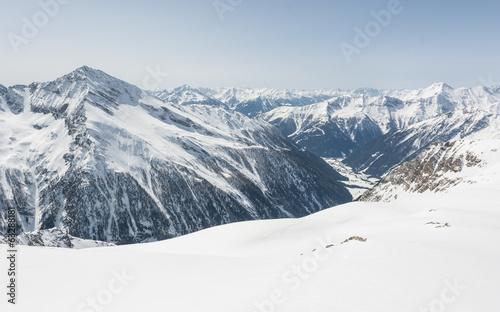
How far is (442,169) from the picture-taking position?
471 ft

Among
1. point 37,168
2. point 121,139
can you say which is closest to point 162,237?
point 121,139

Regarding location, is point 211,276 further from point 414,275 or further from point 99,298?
point 414,275

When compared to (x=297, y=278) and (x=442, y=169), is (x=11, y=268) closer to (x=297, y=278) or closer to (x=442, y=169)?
(x=297, y=278)

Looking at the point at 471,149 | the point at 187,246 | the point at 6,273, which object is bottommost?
the point at 471,149

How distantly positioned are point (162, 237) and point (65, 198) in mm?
59238

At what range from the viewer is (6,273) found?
991 inches

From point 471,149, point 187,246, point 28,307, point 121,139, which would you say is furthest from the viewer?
point 121,139

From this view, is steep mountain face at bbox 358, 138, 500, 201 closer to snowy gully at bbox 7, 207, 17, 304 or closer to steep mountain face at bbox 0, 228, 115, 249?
snowy gully at bbox 7, 207, 17, 304

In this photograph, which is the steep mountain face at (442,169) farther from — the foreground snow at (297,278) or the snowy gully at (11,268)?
the snowy gully at (11,268)

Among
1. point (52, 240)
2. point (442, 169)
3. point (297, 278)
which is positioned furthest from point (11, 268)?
point (442, 169)

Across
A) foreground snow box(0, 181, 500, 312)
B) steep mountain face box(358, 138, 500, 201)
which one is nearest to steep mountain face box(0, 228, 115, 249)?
foreground snow box(0, 181, 500, 312)

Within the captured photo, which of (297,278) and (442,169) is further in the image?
(442,169)

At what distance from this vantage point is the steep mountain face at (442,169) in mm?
128212

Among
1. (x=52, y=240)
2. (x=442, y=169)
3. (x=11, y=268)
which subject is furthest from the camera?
(x=442, y=169)
